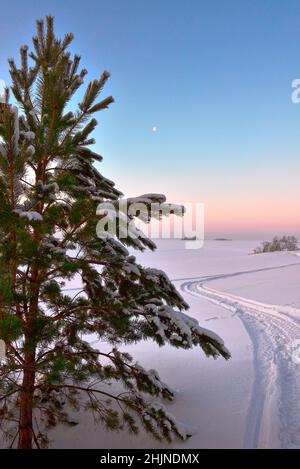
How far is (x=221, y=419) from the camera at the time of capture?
499cm

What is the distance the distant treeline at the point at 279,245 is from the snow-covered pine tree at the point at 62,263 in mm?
56729

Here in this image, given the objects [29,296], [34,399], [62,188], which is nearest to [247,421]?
[34,399]

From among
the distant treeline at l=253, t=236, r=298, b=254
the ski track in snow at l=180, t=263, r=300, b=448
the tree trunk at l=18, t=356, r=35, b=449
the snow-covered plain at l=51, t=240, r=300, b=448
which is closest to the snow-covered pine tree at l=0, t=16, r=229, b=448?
the tree trunk at l=18, t=356, r=35, b=449

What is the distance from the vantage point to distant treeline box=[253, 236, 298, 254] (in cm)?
5850

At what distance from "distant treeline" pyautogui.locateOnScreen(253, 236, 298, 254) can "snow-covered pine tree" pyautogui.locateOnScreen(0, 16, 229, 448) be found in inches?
2233

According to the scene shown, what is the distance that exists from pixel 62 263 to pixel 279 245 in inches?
2413

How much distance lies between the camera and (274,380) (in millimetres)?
6246

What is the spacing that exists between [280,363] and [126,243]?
541 centimetres

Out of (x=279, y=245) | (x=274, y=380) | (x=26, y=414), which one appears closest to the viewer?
(x=26, y=414)

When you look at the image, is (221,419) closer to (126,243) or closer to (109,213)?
(126,243)

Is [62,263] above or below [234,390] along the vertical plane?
above

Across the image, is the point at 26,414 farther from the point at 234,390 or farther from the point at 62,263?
the point at 234,390

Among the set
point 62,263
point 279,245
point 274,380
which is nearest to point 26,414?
point 62,263

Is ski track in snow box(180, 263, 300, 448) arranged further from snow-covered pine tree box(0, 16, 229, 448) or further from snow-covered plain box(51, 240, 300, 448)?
snow-covered pine tree box(0, 16, 229, 448)
